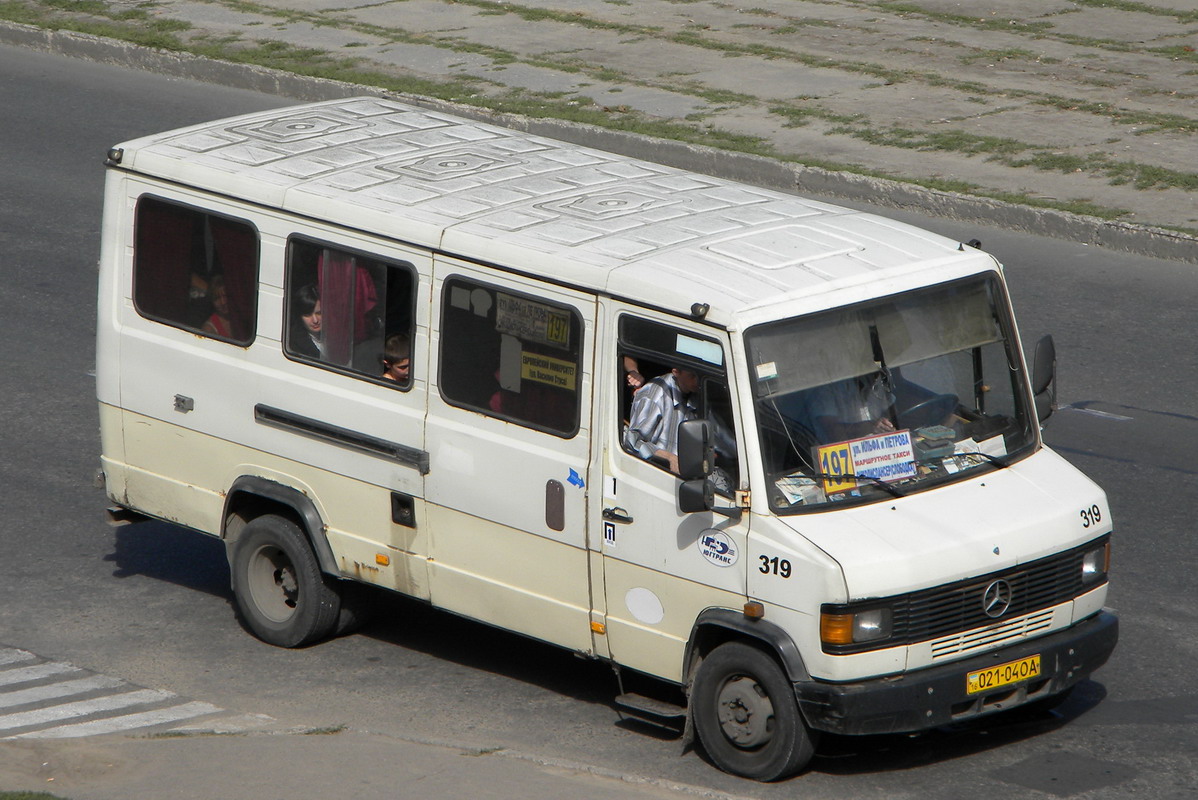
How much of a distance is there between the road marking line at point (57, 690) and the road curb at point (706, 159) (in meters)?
8.82

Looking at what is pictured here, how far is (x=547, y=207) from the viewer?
8055 mm

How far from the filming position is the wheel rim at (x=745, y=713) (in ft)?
23.6

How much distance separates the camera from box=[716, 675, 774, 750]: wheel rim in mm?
7184

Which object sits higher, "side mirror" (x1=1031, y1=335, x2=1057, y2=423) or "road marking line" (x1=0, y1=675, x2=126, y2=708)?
"side mirror" (x1=1031, y1=335, x2=1057, y2=423)

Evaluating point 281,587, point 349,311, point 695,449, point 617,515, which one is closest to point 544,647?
point 281,587

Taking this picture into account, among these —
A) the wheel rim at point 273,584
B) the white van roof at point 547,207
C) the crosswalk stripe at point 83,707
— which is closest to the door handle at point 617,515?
the white van roof at point 547,207

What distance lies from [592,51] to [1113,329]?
8925 millimetres

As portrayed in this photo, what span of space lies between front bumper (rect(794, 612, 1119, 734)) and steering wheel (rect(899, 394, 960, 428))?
981 millimetres

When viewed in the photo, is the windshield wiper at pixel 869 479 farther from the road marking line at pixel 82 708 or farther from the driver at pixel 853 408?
the road marking line at pixel 82 708

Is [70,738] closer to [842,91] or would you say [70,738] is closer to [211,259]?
[211,259]

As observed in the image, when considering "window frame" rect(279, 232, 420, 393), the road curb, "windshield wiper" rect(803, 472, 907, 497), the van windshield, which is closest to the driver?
the van windshield

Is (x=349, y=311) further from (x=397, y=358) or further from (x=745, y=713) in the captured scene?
(x=745, y=713)

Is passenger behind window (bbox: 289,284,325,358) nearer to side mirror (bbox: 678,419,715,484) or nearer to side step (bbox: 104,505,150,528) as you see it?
side step (bbox: 104,505,150,528)

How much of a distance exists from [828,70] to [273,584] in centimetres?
1181
